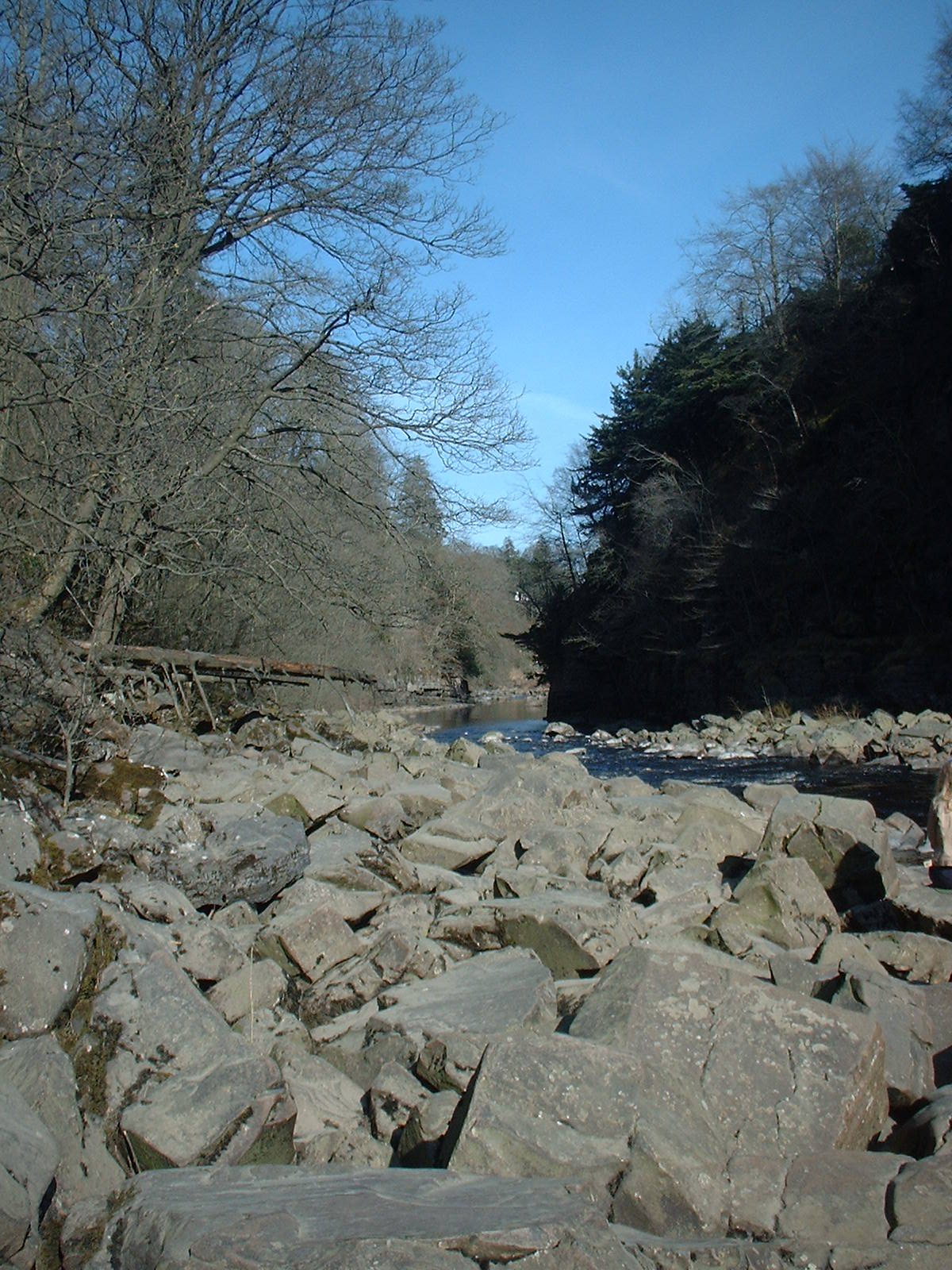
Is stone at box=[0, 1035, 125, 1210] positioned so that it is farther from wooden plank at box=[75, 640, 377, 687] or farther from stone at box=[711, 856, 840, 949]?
wooden plank at box=[75, 640, 377, 687]

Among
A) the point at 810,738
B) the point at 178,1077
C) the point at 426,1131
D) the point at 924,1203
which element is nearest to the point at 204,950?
the point at 178,1077

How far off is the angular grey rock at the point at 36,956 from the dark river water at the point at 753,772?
29.3ft

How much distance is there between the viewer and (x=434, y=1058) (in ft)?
10.6

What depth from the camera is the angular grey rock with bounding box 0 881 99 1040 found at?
3.01m

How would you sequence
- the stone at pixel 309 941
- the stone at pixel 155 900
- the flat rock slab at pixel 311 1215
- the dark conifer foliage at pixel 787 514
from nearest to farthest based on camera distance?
the flat rock slab at pixel 311 1215 < the stone at pixel 155 900 < the stone at pixel 309 941 < the dark conifer foliage at pixel 787 514

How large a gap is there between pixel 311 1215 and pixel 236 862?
2613 mm

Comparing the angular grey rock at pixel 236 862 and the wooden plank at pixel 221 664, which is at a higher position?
the wooden plank at pixel 221 664

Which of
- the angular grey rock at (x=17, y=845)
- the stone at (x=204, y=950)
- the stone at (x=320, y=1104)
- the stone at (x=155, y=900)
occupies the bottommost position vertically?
the stone at (x=320, y=1104)

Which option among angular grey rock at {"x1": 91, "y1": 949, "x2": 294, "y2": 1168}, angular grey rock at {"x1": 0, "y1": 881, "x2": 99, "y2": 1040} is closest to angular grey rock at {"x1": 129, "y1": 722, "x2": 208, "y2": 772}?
angular grey rock at {"x1": 0, "y1": 881, "x2": 99, "y2": 1040}

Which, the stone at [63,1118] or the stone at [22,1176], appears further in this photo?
the stone at [63,1118]

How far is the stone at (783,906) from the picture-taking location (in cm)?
509

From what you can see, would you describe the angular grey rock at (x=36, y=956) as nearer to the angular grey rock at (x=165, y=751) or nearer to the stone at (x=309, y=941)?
the stone at (x=309, y=941)

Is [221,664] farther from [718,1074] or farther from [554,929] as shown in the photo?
[718,1074]

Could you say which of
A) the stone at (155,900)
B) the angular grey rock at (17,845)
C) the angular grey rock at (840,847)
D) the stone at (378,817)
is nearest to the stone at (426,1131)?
the stone at (155,900)
